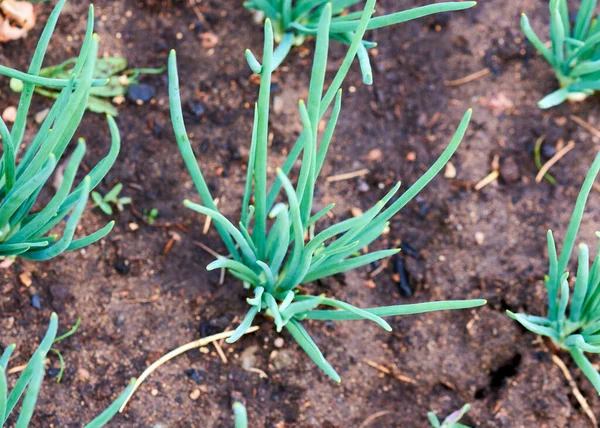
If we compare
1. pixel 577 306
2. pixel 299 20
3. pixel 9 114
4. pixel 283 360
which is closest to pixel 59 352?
pixel 283 360

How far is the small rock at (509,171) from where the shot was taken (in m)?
1.71

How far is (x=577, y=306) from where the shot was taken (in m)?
1.38

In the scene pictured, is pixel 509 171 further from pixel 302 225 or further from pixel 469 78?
pixel 302 225

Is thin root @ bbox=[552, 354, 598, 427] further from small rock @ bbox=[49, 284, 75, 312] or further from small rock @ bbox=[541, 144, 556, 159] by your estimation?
small rock @ bbox=[49, 284, 75, 312]

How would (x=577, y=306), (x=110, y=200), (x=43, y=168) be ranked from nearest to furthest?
(x=43, y=168)
(x=577, y=306)
(x=110, y=200)

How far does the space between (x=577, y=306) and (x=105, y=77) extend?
1.20m

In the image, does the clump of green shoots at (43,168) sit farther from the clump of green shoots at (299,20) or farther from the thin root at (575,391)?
the thin root at (575,391)

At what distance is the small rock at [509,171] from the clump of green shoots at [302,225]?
1.81ft

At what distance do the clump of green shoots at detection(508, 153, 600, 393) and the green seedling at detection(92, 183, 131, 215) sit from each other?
0.87 meters

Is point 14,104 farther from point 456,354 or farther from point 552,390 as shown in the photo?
point 552,390

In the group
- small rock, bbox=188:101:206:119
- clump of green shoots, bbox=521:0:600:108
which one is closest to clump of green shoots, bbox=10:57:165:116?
small rock, bbox=188:101:206:119

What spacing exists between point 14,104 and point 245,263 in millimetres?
689

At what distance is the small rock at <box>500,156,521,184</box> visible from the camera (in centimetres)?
171

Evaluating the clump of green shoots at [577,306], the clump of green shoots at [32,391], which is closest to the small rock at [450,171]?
the clump of green shoots at [577,306]
